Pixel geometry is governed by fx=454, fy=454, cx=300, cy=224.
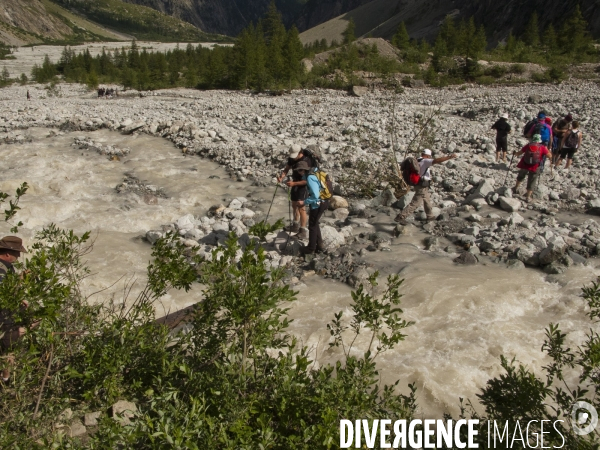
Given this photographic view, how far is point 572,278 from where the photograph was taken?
22.1ft

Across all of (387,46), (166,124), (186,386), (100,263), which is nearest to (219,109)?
(166,124)

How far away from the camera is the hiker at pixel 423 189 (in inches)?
324

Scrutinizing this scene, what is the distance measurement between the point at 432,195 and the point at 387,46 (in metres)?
37.2

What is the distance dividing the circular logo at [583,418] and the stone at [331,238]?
4907 millimetres

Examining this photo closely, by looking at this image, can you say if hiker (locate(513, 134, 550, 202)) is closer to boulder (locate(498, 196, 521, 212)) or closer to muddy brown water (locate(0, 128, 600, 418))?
boulder (locate(498, 196, 521, 212))

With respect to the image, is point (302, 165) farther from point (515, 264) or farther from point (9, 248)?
point (9, 248)

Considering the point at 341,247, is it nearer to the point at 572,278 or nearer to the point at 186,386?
the point at 572,278

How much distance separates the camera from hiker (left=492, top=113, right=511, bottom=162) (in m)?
12.2

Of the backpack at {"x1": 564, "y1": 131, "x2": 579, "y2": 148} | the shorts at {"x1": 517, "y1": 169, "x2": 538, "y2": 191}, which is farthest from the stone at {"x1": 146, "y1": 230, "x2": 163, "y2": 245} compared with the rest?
the backpack at {"x1": 564, "y1": 131, "x2": 579, "y2": 148}

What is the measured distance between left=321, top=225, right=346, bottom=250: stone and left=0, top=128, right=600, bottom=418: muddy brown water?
2.07ft

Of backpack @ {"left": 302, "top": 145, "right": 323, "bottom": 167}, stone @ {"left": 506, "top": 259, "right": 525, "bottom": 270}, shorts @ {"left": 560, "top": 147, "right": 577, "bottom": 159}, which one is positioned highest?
backpack @ {"left": 302, "top": 145, "right": 323, "bottom": 167}

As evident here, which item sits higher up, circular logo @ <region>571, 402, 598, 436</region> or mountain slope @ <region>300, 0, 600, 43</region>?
mountain slope @ <region>300, 0, 600, 43</region>

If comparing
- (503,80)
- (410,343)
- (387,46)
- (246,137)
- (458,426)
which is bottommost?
(410,343)

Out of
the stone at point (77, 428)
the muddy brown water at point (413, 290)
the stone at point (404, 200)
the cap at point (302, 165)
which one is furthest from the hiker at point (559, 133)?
the stone at point (77, 428)
